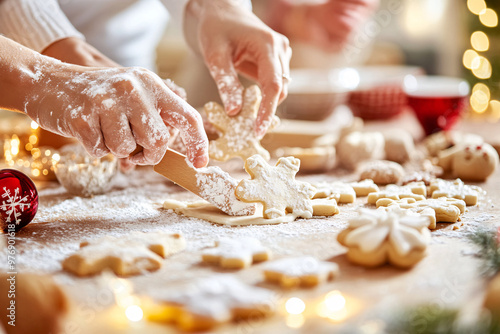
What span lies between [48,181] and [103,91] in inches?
31.5

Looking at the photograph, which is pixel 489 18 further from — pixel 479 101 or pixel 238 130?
pixel 238 130

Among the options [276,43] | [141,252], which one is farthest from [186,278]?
[276,43]

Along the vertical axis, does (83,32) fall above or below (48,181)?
above

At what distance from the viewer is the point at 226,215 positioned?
1471mm

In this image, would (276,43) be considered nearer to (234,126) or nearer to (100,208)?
(234,126)

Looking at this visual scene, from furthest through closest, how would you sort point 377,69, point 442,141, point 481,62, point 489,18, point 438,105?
point 377,69 < point 481,62 < point 489,18 < point 438,105 < point 442,141

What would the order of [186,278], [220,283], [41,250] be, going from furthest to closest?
[41,250] → [186,278] → [220,283]

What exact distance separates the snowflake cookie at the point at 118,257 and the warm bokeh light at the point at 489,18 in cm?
211

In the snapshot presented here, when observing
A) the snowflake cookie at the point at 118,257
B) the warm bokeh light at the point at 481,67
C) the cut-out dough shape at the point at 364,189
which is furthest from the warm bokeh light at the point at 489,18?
the snowflake cookie at the point at 118,257

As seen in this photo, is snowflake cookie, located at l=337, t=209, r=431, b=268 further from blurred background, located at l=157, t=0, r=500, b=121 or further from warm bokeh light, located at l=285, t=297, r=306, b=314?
blurred background, located at l=157, t=0, r=500, b=121

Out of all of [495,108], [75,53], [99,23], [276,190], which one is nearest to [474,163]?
[276,190]

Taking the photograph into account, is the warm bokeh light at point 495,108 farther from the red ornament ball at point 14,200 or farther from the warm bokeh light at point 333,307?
the red ornament ball at point 14,200

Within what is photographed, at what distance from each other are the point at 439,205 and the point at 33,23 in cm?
136

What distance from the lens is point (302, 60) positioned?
3127 millimetres
